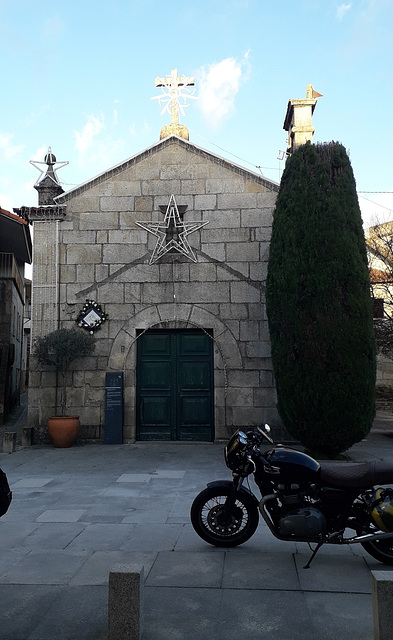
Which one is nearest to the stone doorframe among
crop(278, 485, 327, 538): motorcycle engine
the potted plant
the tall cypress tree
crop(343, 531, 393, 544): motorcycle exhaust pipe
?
the potted plant

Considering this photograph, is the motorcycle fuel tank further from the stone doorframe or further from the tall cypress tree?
the stone doorframe

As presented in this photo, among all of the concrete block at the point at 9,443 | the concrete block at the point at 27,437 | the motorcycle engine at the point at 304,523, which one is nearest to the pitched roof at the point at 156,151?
the concrete block at the point at 27,437

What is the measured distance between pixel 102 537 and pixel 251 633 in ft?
7.17

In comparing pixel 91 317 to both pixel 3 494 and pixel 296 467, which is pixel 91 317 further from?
pixel 3 494

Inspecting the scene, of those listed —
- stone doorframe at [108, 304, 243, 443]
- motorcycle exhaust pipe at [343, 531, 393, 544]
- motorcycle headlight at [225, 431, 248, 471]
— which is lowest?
motorcycle exhaust pipe at [343, 531, 393, 544]

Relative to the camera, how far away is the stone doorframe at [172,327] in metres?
10.6

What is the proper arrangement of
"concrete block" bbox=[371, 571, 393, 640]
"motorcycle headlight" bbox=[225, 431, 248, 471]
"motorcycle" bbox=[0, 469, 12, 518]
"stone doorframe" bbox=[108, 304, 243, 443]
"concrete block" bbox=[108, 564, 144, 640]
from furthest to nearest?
"stone doorframe" bbox=[108, 304, 243, 443], "motorcycle headlight" bbox=[225, 431, 248, 471], "motorcycle" bbox=[0, 469, 12, 518], "concrete block" bbox=[108, 564, 144, 640], "concrete block" bbox=[371, 571, 393, 640]

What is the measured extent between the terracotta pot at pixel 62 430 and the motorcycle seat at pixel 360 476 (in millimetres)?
6732

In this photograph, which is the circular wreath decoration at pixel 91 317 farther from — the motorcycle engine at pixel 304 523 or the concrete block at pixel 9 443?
the motorcycle engine at pixel 304 523

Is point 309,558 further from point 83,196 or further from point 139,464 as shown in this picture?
point 83,196

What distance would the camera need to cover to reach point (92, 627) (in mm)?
3168

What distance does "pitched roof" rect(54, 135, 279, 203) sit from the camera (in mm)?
11148

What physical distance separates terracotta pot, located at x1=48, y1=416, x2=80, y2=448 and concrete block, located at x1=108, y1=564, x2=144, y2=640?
24.2 ft

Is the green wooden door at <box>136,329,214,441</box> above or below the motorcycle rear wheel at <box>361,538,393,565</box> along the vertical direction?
above
